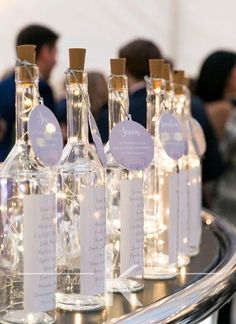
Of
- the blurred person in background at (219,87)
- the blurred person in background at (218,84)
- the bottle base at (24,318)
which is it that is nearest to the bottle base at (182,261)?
the bottle base at (24,318)

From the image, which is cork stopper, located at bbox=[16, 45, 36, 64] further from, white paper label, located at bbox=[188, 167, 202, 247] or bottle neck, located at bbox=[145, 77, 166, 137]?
white paper label, located at bbox=[188, 167, 202, 247]

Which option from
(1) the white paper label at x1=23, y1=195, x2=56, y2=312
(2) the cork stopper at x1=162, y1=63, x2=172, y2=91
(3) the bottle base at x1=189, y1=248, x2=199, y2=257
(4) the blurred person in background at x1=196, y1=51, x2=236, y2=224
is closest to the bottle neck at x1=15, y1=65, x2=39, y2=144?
Answer: (1) the white paper label at x1=23, y1=195, x2=56, y2=312

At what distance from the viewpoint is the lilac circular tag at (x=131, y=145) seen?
97 centimetres

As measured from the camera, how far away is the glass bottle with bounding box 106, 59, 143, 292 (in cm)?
96

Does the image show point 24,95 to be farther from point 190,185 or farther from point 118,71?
point 190,185

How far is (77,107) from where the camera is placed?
93cm

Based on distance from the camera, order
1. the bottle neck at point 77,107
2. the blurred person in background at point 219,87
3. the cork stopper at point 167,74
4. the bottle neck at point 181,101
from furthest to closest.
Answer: the blurred person in background at point 219,87 → the bottle neck at point 181,101 → the cork stopper at point 167,74 → the bottle neck at point 77,107

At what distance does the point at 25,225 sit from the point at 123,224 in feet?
0.61

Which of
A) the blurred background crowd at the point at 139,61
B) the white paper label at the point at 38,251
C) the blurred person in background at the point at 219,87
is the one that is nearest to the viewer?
the white paper label at the point at 38,251

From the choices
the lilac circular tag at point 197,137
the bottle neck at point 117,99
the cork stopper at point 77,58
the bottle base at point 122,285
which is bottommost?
the bottle base at point 122,285

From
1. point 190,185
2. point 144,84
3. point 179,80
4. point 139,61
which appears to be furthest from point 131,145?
point 139,61

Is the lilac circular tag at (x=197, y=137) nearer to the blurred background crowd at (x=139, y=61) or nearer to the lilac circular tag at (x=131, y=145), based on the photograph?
the blurred background crowd at (x=139, y=61)

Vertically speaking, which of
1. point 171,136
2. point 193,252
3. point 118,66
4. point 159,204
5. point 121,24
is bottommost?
point 193,252

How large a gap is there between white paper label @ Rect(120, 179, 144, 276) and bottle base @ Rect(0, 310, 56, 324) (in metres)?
0.17
